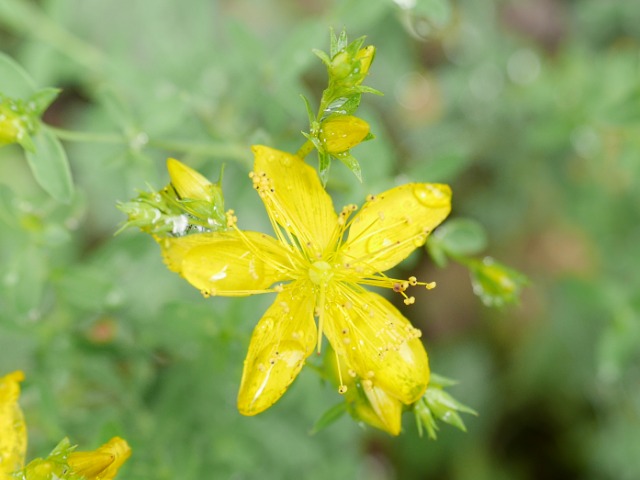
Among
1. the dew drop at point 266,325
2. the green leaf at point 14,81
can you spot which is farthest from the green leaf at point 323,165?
the green leaf at point 14,81

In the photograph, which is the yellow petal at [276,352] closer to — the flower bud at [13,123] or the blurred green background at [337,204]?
the blurred green background at [337,204]

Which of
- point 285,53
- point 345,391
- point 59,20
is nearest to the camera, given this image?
point 345,391

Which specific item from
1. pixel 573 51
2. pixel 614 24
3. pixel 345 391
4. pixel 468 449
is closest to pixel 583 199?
pixel 573 51

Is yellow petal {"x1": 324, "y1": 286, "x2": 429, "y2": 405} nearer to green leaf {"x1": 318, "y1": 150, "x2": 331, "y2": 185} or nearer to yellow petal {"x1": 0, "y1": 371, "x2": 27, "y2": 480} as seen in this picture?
green leaf {"x1": 318, "y1": 150, "x2": 331, "y2": 185}

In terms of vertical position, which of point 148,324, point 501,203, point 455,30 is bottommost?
point 501,203

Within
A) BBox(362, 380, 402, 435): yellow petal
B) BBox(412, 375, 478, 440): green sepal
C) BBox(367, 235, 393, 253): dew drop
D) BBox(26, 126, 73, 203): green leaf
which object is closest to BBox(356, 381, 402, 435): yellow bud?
BBox(362, 380, 402, 435): yellow petal

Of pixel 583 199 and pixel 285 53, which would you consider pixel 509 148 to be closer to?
pixel 583 199

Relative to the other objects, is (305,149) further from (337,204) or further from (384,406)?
(337,204)
